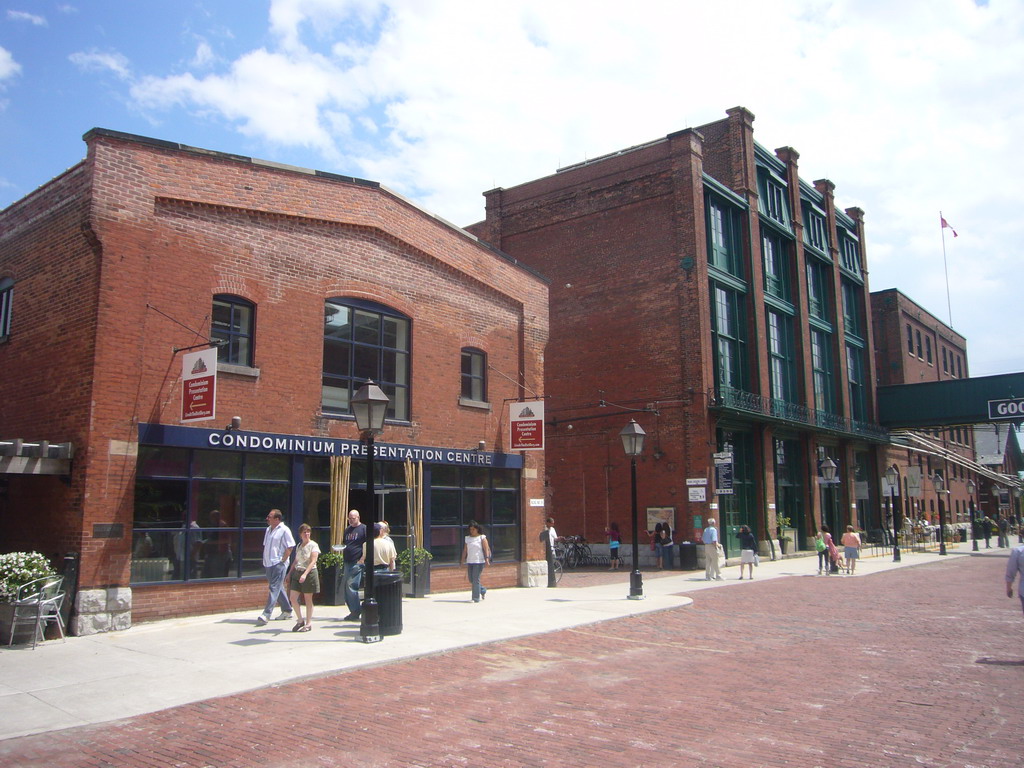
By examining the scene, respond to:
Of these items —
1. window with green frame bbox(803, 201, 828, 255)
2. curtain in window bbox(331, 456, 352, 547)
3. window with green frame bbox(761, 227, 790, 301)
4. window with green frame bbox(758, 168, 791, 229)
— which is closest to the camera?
curtain in window bbox(331, 456, 352, 547)

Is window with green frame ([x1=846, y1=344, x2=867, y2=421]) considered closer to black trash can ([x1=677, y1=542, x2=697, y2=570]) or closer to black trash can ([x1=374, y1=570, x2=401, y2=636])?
black trash can ([x1=677, y1=542, x2=697, y2=570])

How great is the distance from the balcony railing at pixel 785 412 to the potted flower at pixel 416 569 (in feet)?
45.6

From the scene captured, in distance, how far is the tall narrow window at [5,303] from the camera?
15.1m

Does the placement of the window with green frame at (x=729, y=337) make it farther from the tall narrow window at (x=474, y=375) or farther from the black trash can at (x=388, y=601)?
the black trash can at (x=388, y=601)

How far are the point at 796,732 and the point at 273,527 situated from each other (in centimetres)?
842

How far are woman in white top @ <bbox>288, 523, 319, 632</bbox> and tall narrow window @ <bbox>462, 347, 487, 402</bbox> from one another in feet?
24.5

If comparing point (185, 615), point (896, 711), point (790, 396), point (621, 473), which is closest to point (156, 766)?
point (896, 711)

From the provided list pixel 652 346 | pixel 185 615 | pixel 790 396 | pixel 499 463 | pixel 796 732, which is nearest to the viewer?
pixel 796 732

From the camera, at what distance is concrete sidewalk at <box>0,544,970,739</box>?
803 centimetres

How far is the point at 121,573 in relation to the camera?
12.4 meters

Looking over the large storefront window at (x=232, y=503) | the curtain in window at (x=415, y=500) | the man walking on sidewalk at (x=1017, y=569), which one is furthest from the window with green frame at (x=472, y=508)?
the man walking on sidewalk at (x=1017, y=569)

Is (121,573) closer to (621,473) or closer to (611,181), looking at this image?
(621,473)

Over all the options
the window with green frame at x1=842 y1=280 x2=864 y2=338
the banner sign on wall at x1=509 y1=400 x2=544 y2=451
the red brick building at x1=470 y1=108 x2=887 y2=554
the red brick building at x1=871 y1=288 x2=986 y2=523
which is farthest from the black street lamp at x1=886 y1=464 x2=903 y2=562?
the banner sign on wall at x1=509 y1=400 x2=544 y2=451

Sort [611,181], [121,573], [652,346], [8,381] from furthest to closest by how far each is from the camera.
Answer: [611,181] < [652,346] < [8,381] < [121,573]
